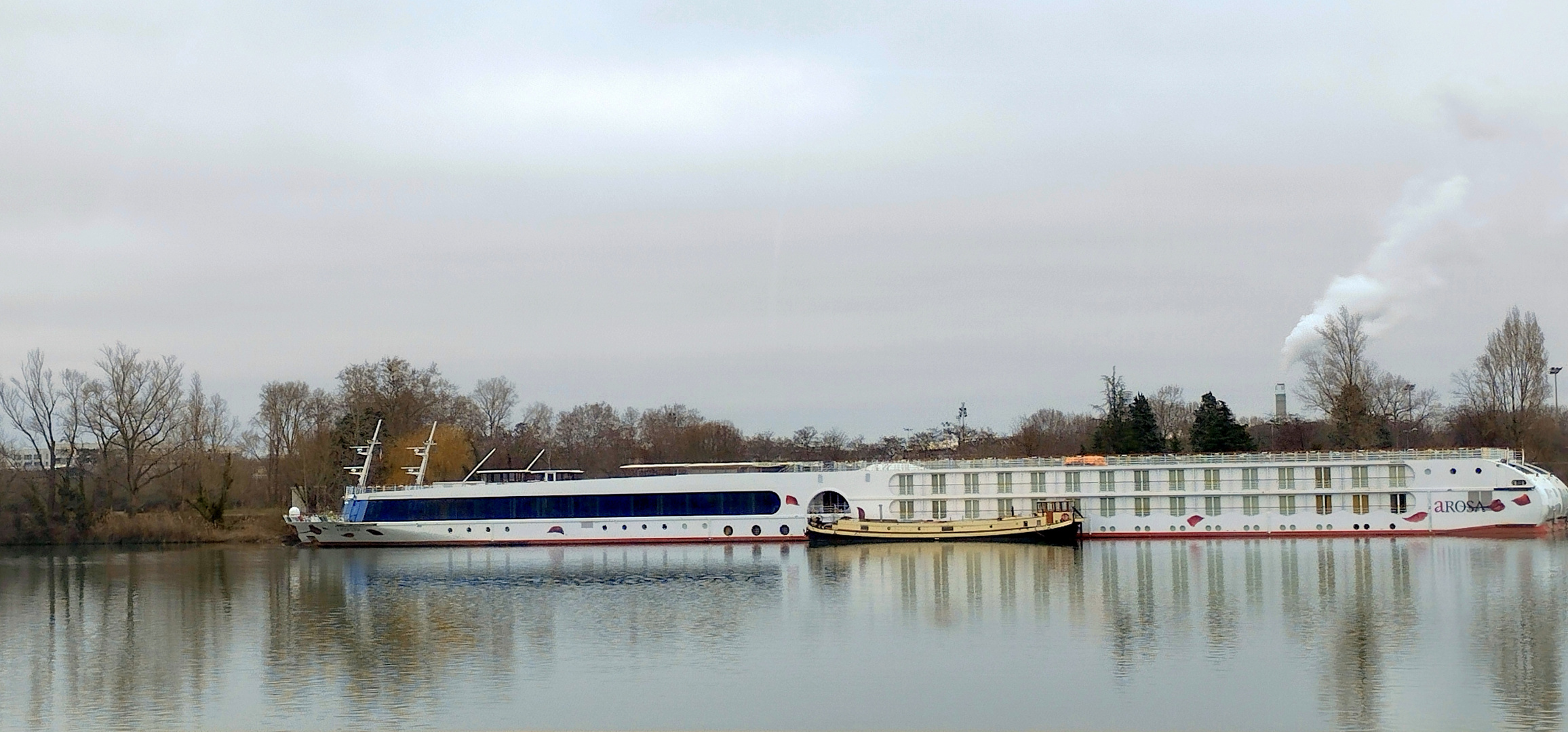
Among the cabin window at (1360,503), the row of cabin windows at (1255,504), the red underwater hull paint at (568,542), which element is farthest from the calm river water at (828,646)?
the red underwater hull paint at (568,542)

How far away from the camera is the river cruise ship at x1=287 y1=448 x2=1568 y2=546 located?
5931 cm

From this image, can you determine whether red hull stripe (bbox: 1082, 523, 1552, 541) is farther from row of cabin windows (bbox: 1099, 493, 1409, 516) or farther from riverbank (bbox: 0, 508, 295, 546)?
riverbank (bbox: 0, 508, 295, 546)

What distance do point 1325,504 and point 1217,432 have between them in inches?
846

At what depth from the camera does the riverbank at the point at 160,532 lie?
7819 centimetres

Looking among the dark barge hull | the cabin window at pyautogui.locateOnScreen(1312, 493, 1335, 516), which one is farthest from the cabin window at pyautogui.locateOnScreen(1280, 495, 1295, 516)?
the dark barge hull

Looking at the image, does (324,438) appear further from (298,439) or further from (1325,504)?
(1325,504)

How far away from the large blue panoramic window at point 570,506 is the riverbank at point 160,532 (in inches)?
556

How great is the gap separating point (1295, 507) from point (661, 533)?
2712 cm

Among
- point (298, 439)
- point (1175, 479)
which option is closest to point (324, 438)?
point (298, 439)

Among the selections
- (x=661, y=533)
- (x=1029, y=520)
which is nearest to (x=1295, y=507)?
(x=1029, y=520)

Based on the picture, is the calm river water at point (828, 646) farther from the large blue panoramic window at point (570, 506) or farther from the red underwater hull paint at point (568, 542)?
the large blue panoramic window at point (570, 506)

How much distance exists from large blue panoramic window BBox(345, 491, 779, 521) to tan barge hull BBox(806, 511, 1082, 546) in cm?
404

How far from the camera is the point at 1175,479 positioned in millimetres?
62031

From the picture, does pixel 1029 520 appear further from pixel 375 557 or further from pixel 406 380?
pixel 406 380
